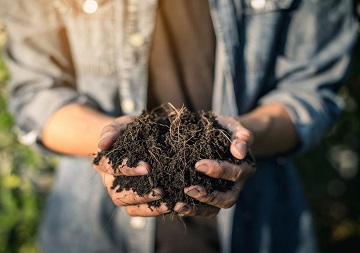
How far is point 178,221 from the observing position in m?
1.71

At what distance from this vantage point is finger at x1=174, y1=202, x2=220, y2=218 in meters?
1.27

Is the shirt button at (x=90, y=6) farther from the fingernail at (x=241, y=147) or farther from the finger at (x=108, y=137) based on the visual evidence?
the fingernail at (x=241, y=147)

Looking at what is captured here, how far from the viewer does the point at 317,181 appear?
10.0 ft

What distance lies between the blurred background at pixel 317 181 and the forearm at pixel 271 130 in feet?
3.51

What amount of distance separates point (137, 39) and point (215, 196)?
0.77 meters

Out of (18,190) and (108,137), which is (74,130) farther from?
(18,190)

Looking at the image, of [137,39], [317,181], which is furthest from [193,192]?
[317,181]

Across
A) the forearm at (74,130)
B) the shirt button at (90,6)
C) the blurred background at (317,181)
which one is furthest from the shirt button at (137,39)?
the blurred background at (317,181)

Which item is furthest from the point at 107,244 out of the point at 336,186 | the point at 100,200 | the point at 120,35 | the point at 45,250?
the point at 336,186

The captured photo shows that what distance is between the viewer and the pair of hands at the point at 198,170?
125 centimetres

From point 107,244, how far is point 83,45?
89 cm

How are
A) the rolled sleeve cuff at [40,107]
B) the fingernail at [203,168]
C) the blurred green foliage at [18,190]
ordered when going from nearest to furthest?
the fingernail at [203,168] → the rolled sleeve cuff at [40,107] → the blurred green foliage at [18,190]

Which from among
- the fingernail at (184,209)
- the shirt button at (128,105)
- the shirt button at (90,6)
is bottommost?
the fingernail at (184,209)

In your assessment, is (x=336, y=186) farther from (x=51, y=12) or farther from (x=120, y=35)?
(x=51, y=12)
